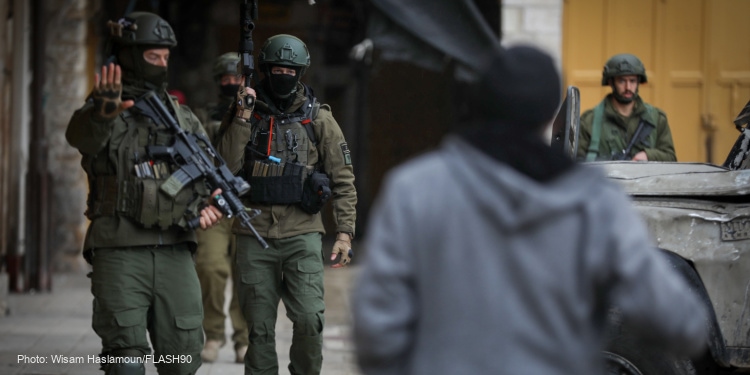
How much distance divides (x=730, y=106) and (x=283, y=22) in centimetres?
535

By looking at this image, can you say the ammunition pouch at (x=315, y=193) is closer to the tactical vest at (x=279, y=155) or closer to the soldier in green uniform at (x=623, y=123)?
the tactical vest at (x=279, y=155)

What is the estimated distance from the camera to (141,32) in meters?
5.09

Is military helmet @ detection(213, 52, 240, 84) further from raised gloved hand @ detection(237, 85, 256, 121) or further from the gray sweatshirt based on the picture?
the gray sweatshirt

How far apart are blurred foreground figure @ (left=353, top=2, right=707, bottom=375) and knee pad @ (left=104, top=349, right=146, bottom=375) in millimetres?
2515

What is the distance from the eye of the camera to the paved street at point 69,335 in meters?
7.24

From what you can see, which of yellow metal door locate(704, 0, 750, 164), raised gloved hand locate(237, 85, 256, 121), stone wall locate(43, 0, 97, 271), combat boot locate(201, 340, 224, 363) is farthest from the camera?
stone wall locate(43, 0, 97, 271)

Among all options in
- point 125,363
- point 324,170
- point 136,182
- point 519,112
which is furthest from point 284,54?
point 519,112

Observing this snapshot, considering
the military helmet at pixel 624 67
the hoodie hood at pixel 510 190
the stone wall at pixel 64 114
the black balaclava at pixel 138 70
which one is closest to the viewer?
the hoodie hood at pixel 510 190

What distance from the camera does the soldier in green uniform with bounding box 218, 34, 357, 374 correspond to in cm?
575

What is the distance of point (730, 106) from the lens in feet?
36.7

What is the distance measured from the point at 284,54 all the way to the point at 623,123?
3.31 m

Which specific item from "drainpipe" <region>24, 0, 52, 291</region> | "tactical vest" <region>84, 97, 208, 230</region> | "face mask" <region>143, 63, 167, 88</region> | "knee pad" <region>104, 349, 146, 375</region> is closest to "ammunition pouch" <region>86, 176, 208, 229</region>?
"tactical vest" <region>84, 97, 208, 230</region>

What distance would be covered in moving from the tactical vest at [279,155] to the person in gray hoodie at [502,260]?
3148mm

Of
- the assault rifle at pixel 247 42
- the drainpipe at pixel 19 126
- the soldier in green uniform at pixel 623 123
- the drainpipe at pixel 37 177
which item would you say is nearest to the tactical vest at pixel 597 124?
the soldier in green uniform at pixel 623 123
